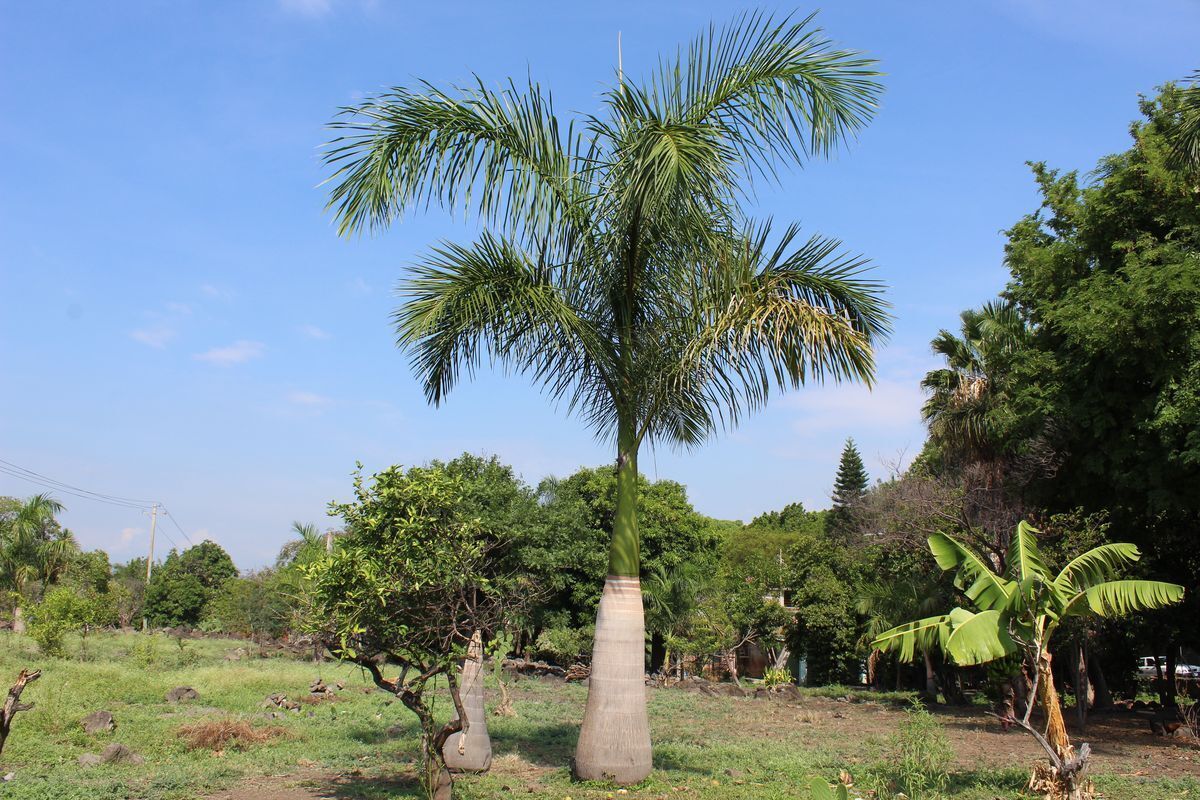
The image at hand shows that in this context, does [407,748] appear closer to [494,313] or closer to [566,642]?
[494,313]

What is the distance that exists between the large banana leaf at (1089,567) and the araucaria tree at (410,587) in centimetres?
635

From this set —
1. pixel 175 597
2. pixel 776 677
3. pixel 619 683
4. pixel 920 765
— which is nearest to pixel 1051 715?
pixel 920 765

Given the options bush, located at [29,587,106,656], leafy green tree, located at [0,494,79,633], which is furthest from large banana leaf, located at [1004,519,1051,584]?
leafy green tree, located at [0,494,79,633]

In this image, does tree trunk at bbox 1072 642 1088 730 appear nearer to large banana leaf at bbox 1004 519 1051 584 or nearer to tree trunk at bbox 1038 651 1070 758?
large banana leaf at bbox 1004 519 1051 584

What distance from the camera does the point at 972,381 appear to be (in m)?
21.1

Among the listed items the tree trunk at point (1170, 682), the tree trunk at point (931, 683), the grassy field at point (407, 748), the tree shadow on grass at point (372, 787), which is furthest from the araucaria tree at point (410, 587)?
the tree trunk at point (931, 683)

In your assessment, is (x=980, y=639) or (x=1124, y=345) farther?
(x=1124, y=345)

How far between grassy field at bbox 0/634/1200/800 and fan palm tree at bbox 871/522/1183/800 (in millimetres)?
1015

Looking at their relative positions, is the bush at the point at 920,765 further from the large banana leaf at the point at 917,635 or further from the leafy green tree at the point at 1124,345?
the leafy green tree at the point at 1124,345

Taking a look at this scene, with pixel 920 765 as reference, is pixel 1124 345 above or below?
above

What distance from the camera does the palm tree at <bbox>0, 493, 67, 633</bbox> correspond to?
3381 cm

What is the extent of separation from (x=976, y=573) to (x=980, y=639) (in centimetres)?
125

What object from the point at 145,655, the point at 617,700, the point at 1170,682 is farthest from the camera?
the point at 145,655

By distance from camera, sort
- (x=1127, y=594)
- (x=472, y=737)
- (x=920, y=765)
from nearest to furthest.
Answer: (x=920, y=765) < (x=1127, y=594) < (x=472, y=737)
